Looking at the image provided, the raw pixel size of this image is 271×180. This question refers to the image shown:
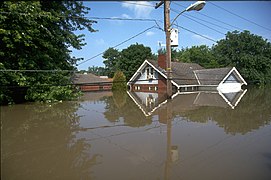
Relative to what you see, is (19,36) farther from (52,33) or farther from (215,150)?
(215,150)

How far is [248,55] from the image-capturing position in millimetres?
34469

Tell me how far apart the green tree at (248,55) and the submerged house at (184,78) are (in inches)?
354

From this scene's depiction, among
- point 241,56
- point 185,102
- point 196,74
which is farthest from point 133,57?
point 185,102

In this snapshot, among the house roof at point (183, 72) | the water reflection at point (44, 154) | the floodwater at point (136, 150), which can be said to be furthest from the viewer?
the house roof at point (183, 72)

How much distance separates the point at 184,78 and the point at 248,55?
17.8m

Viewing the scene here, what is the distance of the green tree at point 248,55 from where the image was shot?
3372cm

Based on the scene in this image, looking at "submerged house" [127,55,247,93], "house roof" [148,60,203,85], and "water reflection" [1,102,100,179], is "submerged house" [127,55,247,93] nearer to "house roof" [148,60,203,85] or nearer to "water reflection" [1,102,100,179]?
"house roof" [148,60,203,85]

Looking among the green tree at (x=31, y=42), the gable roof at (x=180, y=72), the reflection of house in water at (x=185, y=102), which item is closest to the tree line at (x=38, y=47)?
the green tree at (x=31, y=42)

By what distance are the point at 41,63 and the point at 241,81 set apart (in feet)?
84.0

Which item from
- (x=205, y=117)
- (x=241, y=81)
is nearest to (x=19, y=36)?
(x=205, y=117)

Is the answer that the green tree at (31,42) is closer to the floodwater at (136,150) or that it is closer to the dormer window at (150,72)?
the floodwater at (136,150)

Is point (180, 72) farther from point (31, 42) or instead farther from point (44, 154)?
point (44, 154)

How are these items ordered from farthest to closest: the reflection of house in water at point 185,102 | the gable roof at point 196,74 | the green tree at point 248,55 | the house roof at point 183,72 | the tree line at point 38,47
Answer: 1. the green tree at point 248,55
2. the gable roof at point 196,74
3. the house roof at point 183,72
4. the reflection of house in water at point 185,102
5. the tree line at point 38,47

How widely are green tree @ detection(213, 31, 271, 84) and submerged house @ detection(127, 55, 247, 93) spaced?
9.00m
